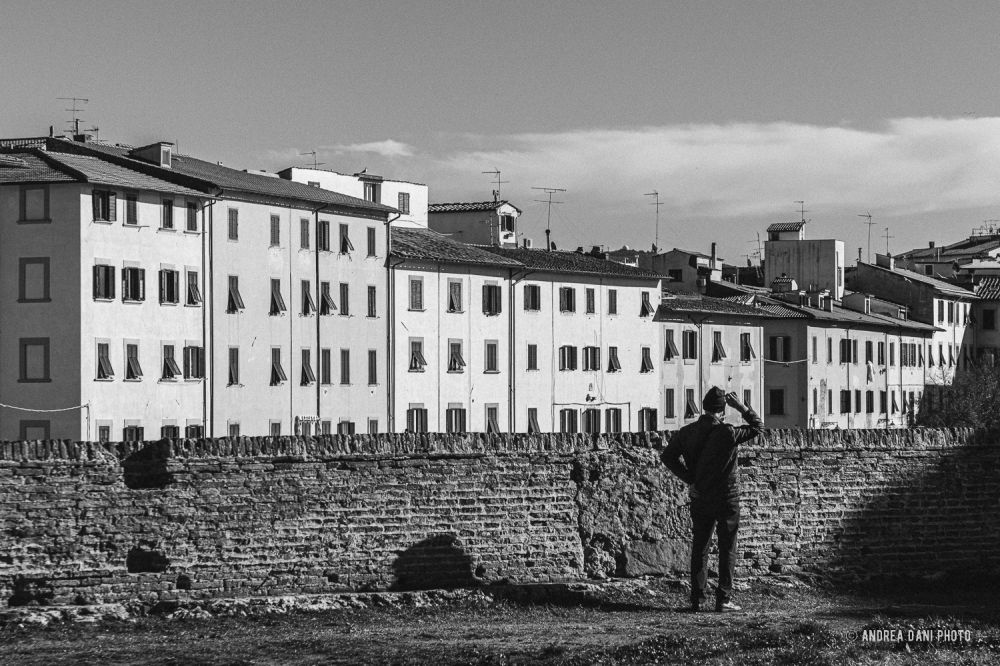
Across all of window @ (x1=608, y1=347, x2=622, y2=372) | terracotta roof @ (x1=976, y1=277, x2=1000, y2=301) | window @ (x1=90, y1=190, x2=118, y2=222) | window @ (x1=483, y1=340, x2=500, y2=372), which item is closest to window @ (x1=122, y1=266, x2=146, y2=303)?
window @ (x1=90, y1=190, x2=118, y2=222)

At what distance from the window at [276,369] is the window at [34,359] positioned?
29.9 ft

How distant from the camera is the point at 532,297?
68500 millimetres

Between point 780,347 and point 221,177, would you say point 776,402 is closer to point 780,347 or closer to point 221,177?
point 780,347

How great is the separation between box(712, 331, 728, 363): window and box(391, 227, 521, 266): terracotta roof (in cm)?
1334

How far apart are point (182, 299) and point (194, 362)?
7.31 ft

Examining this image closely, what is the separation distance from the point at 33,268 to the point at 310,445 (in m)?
38.7

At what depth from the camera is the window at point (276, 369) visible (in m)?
57.4

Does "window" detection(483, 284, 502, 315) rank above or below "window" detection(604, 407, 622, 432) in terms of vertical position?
above

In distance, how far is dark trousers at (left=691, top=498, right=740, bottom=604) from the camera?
14867mm

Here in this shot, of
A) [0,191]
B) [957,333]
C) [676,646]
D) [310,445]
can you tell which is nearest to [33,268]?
[0,191]

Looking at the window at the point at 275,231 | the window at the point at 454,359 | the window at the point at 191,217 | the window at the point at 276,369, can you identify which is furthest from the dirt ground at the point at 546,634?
the window at the point at 454,359

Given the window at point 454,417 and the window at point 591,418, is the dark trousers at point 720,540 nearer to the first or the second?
the window at point 454,417

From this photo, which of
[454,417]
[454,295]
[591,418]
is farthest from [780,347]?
[454,417]

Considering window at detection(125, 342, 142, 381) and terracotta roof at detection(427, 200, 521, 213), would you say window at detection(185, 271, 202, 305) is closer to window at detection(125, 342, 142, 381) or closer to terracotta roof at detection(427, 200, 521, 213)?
window at detection(125, 342, 142, 381)
